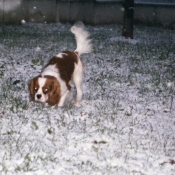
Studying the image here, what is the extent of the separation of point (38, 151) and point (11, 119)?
3.76 feet

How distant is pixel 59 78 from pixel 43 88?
16.1 inches

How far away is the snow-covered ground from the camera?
389 cm

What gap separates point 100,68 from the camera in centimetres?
908

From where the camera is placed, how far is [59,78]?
5.72 meters

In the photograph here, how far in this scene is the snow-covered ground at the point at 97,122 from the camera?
3.89 metres

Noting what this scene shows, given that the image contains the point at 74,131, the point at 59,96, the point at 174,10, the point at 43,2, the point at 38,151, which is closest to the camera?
the point at 38,151

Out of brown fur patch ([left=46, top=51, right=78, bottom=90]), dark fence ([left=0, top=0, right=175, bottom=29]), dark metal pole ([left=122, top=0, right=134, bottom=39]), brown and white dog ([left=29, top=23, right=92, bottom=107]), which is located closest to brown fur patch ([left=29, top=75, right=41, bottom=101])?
brown and white dog ([left=29, top=23, right=92, bottom=107])

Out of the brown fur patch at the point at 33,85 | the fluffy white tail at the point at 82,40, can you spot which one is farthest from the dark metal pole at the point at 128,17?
the brown fur patch at the point at 33,85

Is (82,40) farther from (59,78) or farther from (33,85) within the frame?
(33,85)

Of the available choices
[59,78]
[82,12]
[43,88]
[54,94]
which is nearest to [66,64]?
[59,78]

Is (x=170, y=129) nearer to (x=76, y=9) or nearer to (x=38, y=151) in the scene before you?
(x=38, y=151)

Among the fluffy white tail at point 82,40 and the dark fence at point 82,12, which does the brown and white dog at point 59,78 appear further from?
the dark fence at point 82,12

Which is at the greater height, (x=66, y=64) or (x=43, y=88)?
(x=66, y=64)

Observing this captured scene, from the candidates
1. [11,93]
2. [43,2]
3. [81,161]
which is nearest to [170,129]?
[81,161]
